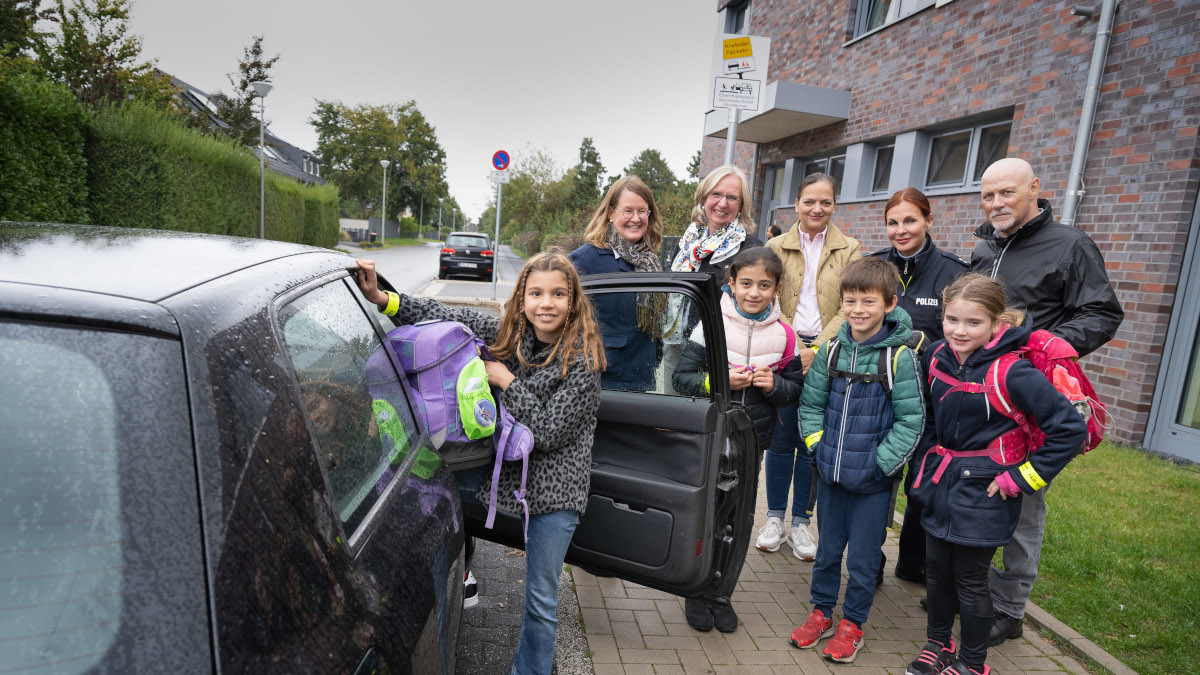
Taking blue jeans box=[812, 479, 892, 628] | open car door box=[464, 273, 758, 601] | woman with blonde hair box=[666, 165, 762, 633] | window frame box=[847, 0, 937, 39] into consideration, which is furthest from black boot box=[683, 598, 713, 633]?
window frame box=[847, 0, 937, 39]

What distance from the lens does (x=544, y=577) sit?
2381 mm

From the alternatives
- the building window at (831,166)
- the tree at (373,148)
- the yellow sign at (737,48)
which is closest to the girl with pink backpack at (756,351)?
the yellow sign at (737,48)

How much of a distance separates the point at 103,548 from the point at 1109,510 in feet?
19.0

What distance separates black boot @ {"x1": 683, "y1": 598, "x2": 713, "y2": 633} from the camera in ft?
10.6

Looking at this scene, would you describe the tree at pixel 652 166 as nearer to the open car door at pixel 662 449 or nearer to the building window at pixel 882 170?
the building window at pixel 882 170

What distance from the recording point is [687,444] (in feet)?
8.20

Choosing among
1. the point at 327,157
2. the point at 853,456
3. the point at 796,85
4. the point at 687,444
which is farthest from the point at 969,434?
the point at 327,157

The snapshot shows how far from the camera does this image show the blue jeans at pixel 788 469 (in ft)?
12.6

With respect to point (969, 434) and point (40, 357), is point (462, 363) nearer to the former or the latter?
point (40, 357)

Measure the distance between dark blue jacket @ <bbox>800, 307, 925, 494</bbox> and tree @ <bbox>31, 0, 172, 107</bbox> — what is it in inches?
803

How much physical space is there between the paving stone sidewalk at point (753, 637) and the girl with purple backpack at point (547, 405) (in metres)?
0.72

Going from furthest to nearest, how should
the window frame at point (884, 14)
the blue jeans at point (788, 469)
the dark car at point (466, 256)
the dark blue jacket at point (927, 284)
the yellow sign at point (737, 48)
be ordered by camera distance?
1. the dark car at point (466, 256)
2. the window frame at point (884, 14)
3. the yellow sign at point (737, 48)
4. the blue jeans at point (788, 469)
5. the dark blue jacket at point (927, 284)

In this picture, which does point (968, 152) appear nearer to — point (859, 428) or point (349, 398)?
point (859, 428)

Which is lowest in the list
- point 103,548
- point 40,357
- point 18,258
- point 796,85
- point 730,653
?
point 730,653
